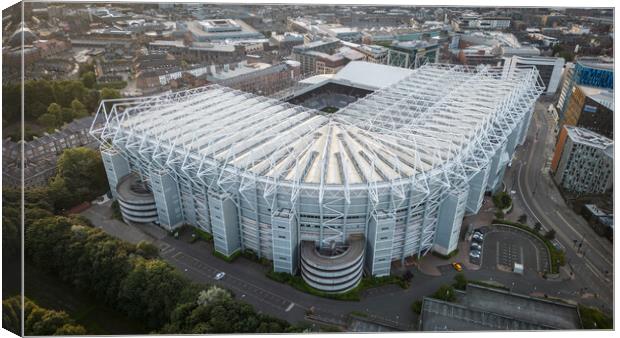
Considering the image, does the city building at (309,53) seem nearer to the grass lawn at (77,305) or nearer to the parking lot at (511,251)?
the parking lot at (511,251)

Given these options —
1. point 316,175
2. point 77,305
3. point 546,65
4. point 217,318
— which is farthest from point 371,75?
point 77,305

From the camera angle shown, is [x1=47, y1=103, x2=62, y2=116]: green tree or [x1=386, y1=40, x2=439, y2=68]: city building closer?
[x1=47, y1=103, x2=62, y2=116]: green tree

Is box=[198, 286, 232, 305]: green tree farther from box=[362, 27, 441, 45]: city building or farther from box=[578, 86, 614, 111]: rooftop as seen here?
box=[362, 27, 441, 45]: city building

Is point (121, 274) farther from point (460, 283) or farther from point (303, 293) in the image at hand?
point (460, 283)

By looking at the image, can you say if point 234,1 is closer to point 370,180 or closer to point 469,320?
point 370,180

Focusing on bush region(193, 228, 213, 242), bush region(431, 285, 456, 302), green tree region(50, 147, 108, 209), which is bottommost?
bush region(193, 228, 213, 242)

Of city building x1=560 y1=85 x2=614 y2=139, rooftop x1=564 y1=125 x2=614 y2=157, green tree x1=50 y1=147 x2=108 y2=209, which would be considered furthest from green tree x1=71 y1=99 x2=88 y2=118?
city building x1=560 y1=85 x2=614 y2=139
